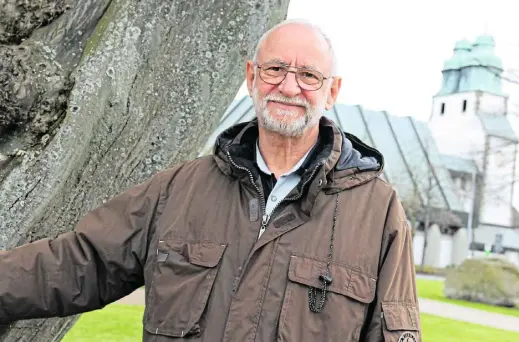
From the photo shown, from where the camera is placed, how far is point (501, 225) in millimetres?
57625

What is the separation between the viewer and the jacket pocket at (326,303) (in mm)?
2295

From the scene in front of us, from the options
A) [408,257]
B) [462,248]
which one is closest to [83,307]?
[408,257]

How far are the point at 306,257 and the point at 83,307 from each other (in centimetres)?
88

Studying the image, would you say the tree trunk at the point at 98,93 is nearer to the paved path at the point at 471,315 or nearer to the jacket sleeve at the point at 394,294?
the jacket sleeve at the point at 394,294

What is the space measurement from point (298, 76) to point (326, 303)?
84cm

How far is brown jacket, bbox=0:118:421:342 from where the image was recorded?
2.33 metres

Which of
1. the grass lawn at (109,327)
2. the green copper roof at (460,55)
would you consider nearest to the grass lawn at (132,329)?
the grass lawn at (109,327)

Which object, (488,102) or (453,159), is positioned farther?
(488,102)

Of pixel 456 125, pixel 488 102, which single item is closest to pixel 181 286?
pixel 456 125

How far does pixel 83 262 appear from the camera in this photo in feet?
8.34

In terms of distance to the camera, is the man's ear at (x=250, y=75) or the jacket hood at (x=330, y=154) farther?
the man's ear at (x=250, y=75)

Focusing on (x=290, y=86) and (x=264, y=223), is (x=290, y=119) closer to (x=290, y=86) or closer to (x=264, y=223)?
(x=290, y=86)

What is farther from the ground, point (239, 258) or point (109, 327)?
point (239, 258)

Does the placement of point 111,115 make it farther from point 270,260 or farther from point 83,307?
point 270,260
